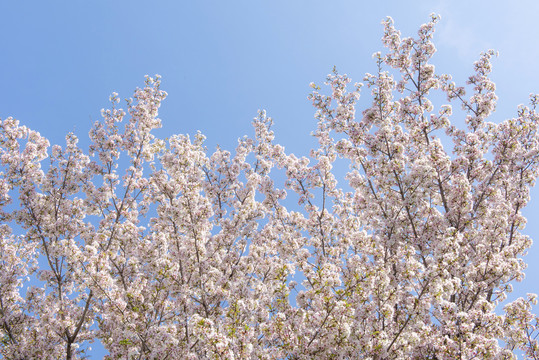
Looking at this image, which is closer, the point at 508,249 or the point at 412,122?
the point at 508,249

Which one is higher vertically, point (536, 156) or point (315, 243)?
point (536, 156)

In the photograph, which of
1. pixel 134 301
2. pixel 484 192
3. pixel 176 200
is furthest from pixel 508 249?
pixel 134 301


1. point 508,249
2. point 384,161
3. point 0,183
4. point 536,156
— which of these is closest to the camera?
point 508,249

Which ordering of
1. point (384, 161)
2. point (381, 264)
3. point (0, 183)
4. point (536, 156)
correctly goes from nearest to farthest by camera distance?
point (381, 264)
point (384, 161)
point (0, 183)
point (536, 156)

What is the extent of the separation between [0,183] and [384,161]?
13.0 m

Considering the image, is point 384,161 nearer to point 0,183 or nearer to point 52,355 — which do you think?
point 52,355

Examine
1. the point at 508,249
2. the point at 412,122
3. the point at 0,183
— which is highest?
the point at 412,122

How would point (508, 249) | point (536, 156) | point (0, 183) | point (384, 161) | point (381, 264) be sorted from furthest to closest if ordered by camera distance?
point (536, 156), point (0, 183), point (384, 161), point (508, 249), point (381, 264)

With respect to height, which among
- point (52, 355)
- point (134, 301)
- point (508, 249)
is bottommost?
point (52, 355)

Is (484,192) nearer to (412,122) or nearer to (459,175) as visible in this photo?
(459,175)

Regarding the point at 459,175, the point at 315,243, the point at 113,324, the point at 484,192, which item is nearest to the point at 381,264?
the point at 315,243

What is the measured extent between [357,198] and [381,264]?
4388mm

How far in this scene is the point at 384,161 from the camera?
12.7m

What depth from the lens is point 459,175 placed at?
1273cm
